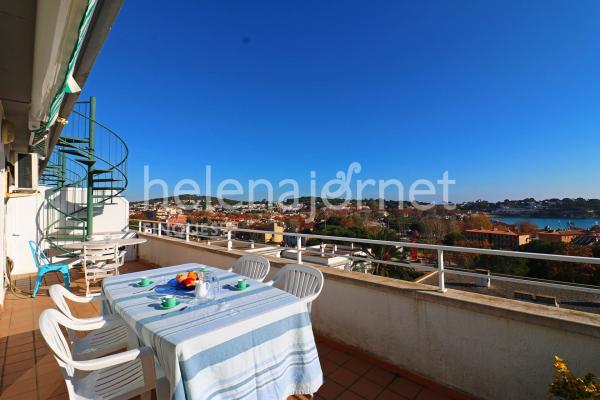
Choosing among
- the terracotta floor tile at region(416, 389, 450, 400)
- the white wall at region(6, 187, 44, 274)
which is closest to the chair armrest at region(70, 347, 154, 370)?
the terracotta floor tile at region(416, 389, 450, 400)

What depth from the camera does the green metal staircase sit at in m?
5.71

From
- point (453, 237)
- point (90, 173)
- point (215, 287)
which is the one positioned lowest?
point (453, 237)

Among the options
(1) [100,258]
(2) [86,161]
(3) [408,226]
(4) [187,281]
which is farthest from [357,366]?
(3) [408,226]

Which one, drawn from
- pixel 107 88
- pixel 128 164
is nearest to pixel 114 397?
pixel 128 164

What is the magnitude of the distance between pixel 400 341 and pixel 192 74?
10.4m

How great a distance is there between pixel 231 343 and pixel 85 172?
21.7ft

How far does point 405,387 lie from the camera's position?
6.68 ft

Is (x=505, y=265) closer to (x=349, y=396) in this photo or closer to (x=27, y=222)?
(x=349, y=396)

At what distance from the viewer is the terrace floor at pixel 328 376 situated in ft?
6.41

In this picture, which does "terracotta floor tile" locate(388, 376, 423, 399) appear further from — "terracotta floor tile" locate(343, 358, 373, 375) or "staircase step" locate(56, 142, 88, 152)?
"staircase step" locate(56, 142, 88, 152)

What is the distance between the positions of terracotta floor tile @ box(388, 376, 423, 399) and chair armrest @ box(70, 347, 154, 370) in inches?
68.5

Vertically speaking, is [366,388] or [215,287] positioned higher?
[215,287]

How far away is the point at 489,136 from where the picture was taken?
1497cm

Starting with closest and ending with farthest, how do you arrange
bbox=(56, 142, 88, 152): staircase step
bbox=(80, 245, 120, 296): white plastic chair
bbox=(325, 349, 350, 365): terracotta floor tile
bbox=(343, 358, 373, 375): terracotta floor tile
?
1. bbox=(343, 358, 373, 375): terracotta floor tile
2. bbox=(325, 349, 350, 365): terracotta floor tile
3. bbox=(80, 245, 120, 296): white plastic chair
4. bbox=(56, 142, 88, 152): staircase step
